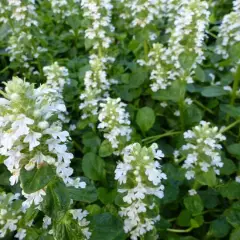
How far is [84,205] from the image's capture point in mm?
2516

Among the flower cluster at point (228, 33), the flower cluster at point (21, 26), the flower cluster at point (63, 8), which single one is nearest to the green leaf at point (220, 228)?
the flower cluster at point (228, 33)

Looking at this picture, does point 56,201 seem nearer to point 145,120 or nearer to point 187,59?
point 145,120

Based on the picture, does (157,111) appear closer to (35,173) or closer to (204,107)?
(204,107)

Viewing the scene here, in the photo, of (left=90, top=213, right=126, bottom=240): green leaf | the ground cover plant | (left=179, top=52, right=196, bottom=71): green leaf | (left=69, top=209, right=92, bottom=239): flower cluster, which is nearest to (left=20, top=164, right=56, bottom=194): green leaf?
the ground cover plant

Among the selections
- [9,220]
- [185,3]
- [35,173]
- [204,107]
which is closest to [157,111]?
[204,107]

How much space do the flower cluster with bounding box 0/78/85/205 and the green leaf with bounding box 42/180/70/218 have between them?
9 cm

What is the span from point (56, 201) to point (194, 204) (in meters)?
1.10

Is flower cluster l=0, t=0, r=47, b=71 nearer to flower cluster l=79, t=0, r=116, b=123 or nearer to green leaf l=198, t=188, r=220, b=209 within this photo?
flower cluster l=79, t=0, r=116, b=123

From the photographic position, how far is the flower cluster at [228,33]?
284 cm

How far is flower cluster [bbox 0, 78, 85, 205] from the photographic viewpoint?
1442 mm

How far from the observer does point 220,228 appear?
2314mm

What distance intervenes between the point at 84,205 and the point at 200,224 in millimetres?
788

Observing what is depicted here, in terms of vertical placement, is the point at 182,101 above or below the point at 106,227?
below

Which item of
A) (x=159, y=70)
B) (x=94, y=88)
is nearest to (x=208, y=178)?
(x=159, y=70)
